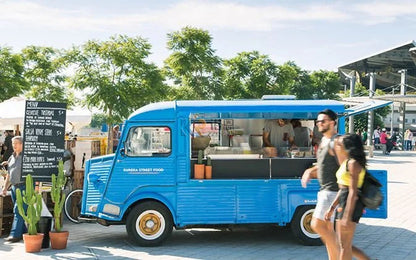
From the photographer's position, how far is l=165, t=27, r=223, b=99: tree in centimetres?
3002

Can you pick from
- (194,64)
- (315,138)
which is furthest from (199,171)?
(194,64)

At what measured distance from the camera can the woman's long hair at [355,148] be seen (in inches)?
217

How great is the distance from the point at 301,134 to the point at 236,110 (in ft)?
4.43

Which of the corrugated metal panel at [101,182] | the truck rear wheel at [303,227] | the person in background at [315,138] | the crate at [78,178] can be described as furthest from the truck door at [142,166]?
the crate at [78,178]

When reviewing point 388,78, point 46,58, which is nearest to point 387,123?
point 388,78

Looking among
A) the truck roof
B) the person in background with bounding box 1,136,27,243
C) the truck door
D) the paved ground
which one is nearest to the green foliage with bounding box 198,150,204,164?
the truck door

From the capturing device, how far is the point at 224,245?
28.8 feet

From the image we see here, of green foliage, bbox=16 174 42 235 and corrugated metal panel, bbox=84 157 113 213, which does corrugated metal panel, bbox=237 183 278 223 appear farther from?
green foliage, bbox=16 174 42 235

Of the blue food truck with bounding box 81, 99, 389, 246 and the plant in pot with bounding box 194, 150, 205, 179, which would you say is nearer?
the blue food truck with bounding box 81, 99, 389, 246

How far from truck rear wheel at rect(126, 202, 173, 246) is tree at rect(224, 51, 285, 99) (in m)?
26.2

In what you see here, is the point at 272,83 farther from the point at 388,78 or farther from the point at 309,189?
the point at 388,78

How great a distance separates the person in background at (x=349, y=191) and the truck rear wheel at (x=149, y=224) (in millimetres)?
3502

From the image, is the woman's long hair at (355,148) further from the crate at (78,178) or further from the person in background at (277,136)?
the crate at (78,178)

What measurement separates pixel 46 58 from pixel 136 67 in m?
10.3
